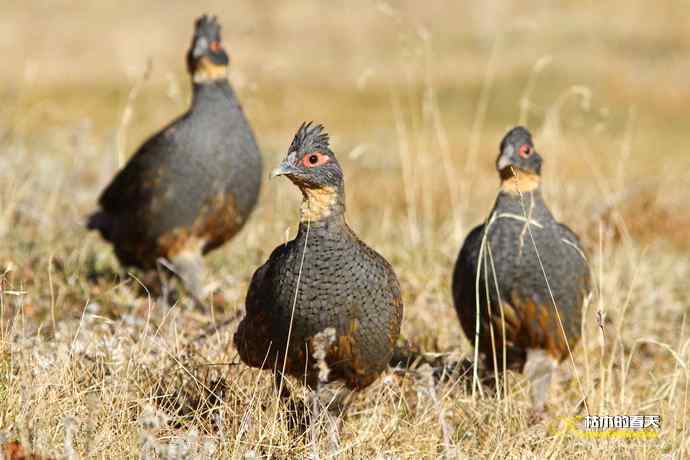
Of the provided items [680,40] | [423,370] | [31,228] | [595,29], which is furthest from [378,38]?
[423,370]

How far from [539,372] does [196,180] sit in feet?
8.15

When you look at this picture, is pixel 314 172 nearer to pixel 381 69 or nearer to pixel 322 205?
pixel 322 205

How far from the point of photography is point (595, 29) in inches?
1206

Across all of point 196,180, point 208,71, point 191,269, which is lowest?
point 191,269

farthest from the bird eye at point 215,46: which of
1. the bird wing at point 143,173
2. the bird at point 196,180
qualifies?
the bird wing at point 143,173

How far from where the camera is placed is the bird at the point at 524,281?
530 cm

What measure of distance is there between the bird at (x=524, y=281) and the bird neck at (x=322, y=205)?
1.21m

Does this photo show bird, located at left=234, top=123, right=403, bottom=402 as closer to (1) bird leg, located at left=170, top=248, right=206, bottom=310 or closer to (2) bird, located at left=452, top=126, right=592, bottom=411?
(2) bird, located at left=452, top=126, right=592, bottom=411

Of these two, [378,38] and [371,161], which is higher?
[378,38]

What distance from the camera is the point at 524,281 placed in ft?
17.3

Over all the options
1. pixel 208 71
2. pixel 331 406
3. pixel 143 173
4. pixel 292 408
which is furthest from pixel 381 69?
pixel 331 406

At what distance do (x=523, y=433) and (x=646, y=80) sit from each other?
907 inches

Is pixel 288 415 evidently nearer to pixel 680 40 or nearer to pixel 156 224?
pixel 156 224

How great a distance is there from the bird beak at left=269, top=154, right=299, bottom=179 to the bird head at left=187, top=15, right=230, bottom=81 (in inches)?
113
